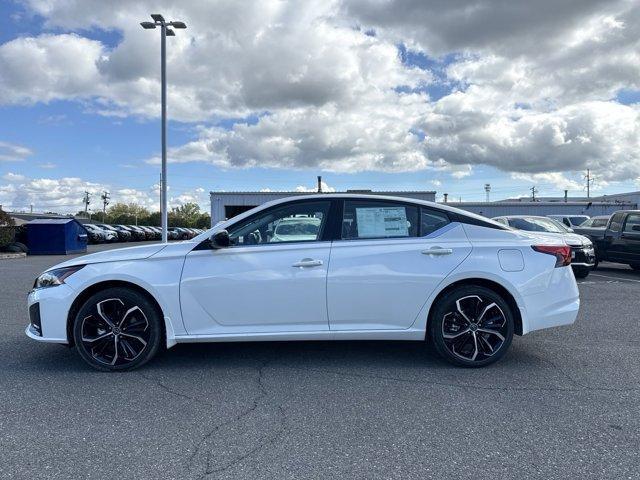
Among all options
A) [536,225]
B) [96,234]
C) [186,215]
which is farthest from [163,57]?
[186,215]

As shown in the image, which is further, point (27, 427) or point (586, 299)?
point (586, 299)

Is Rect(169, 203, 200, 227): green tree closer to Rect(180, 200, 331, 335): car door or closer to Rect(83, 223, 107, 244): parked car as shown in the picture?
Rect(83, 223, 107, 244): parked car

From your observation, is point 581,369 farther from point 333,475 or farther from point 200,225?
point 200,225

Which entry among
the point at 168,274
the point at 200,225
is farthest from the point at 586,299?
the point at 200,225

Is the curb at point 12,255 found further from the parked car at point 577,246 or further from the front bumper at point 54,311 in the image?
the parked car at point 577,246

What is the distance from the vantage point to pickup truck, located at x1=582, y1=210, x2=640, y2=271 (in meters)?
12.4

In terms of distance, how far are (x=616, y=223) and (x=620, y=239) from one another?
0.56 meters

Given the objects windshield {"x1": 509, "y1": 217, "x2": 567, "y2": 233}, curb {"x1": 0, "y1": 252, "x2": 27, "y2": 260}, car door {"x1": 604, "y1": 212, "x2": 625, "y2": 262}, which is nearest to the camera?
windshield {"x1": 509, "y1": 217, "x2": 567, "y2": 233}

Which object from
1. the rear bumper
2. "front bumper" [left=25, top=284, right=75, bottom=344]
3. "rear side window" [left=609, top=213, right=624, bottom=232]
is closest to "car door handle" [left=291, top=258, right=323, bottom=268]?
the rear bumper

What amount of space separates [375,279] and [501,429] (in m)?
1.61

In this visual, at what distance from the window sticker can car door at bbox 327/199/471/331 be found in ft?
0.10

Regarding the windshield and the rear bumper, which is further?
the windshield

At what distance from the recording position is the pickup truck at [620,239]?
12.4 metres

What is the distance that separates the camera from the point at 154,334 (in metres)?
4.36
